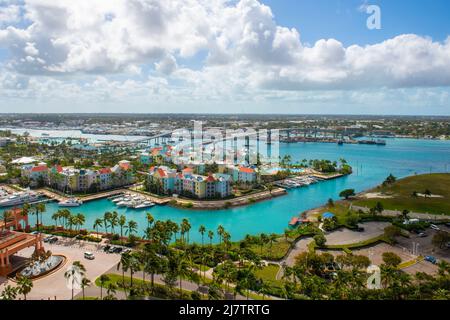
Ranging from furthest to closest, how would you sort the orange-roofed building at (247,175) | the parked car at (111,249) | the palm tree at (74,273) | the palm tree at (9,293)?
1. the orange-roofed building at (247,175)
2. the parked car at (111,249)
3. the palm tree at (74,273)
4. the palm tree at (9,293)

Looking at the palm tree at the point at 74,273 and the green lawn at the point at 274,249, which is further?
the green lawn at the point at 274,249

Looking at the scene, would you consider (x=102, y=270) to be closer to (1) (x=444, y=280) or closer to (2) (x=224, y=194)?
(1) (x=444, y=280)

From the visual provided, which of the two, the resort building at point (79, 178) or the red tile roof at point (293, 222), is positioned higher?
the resort building at point (79, 178)

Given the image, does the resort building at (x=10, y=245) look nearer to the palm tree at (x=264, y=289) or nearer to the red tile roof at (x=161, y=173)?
the palm tree at (x=264, y=289)

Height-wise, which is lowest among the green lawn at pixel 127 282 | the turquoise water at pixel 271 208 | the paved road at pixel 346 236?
the turquoise water at pixel 271 208

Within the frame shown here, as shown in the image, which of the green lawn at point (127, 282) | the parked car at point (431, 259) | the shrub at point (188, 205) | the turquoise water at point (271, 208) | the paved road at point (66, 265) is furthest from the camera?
the shrub at point (188, 205)

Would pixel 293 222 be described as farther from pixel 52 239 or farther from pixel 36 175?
pixel 36 175

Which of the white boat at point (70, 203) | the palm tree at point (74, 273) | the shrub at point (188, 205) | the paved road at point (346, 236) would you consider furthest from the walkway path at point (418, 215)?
the white boat at point (70, 203)
